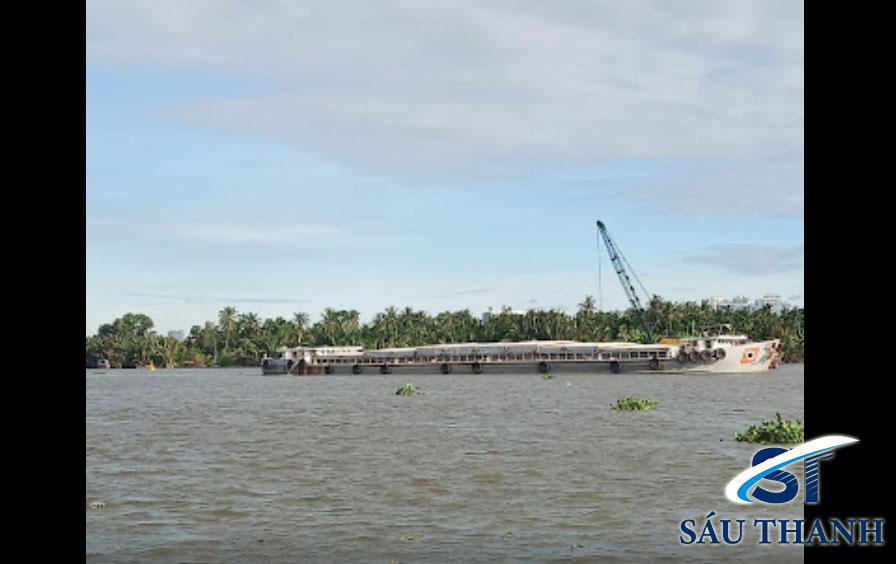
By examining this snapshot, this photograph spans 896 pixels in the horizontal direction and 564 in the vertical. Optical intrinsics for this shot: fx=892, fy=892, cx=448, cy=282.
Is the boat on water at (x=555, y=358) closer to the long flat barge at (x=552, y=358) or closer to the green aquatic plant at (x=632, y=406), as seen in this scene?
the long flat barge at (x=552, y=358)

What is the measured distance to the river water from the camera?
1978 centimetres

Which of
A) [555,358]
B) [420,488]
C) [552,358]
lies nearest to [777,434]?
[420,488]

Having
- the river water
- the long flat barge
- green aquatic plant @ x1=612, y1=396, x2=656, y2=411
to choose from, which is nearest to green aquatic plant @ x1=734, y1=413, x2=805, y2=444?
the river water

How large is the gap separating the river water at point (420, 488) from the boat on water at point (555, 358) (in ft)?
284

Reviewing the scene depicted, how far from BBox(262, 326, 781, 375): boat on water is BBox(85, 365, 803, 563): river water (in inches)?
3404

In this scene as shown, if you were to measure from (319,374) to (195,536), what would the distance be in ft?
526

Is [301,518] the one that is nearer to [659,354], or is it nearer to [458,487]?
[458,487]

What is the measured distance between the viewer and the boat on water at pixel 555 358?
141500mm

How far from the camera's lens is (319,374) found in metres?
180

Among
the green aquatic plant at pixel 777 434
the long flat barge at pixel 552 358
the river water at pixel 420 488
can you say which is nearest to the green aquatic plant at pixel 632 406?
the river water at pixel 420 488
